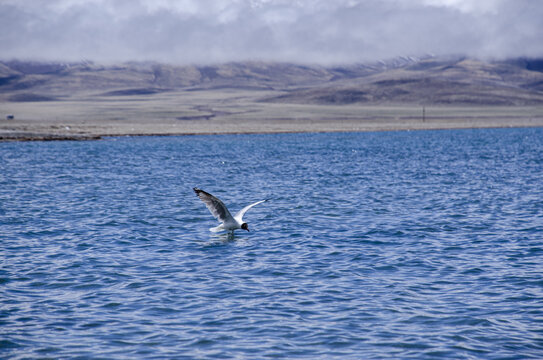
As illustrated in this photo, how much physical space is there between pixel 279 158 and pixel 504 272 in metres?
40.1

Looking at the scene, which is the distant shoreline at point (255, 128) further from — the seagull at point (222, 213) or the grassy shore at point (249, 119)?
the seagull at point (222, 213)

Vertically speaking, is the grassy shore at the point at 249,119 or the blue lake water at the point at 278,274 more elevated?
the grassy shore at the point at 249,119

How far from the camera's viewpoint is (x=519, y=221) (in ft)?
71.4

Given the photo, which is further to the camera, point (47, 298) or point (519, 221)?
point (519, 221)

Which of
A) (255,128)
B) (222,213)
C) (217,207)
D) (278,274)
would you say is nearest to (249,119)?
(255,128)

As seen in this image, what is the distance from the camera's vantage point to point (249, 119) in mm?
128625

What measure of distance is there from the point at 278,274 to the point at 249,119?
4513 inches

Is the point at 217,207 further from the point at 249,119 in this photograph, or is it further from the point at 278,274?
the point at 249,119

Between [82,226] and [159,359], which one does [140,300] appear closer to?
[159,359]

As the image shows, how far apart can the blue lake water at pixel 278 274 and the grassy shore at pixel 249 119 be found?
57.9 metres

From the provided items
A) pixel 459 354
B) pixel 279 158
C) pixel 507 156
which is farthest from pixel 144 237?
pixel 507 156

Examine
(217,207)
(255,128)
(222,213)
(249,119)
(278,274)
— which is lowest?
(278,274)

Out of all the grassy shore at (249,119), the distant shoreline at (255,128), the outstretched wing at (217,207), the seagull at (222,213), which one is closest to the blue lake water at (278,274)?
the seagull at (222,213)

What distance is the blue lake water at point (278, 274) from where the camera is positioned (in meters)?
10.9
